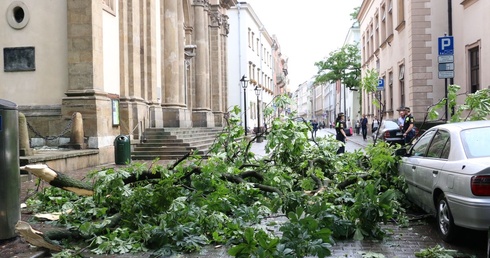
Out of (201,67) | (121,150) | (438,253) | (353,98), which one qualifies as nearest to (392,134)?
(121,150)

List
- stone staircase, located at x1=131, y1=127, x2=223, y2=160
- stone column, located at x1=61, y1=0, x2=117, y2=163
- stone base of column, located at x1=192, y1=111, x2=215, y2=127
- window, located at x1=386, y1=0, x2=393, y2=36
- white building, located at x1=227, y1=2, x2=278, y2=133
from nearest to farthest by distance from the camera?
stone column, located at x1=61, y1=0, x2=117, y2=163
stone staircase, located at x1=131, y1=127, x2=223, y2=160
window, located at x1=386, y1=0, x2=393, y2=36
stone base of column, located at x1=192, y1=111, x2=215, y2=127
white building, located at x1=227, y1=2, x2=278, y2=133

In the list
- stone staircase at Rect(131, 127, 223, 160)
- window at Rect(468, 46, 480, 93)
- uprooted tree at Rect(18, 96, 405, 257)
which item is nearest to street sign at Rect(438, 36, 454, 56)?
uprooted tree at Rect(18, 96, 405, 257)

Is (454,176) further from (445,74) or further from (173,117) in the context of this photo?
(173,117)

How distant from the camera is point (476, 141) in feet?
19.1

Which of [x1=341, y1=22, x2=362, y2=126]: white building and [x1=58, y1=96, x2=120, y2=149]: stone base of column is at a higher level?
[x1=341, y1=22, x2=362, y2=126]: white building

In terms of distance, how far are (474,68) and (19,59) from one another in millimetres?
15291

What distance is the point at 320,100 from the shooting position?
130125mm

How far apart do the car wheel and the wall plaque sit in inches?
515

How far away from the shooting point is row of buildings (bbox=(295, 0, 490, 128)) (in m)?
16.3

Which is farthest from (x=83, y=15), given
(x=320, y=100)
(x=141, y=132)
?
(x=320, y=100)

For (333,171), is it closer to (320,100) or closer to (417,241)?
(417,241)

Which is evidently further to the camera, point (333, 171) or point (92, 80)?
point (92, 80)

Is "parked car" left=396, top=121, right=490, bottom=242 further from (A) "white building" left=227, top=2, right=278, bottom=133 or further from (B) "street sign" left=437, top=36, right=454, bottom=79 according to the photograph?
(A) "white building" left=227, top=2, right=278, bottom=133

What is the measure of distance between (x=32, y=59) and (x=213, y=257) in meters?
12.2
